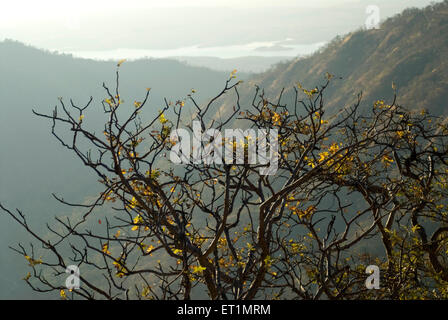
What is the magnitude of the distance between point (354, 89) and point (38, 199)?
75.4 meters

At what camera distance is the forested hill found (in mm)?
72688

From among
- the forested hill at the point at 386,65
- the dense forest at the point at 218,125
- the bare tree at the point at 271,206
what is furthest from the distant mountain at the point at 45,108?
the bare tree at the point at 271,206

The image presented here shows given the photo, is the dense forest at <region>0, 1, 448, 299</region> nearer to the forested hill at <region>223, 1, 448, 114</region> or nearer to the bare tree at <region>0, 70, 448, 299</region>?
the bare tree at <region>0, 70, 448, 299</region>

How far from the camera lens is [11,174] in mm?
128625

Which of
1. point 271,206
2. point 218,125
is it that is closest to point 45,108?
point 218,125

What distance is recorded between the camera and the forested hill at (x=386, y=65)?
7269 centimetres

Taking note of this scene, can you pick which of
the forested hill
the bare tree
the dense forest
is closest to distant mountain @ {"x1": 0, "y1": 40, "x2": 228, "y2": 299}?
the dense forest

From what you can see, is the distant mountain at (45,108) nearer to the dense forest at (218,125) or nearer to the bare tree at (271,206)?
the dense forest at (218,125)

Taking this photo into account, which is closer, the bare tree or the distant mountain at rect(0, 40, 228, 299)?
the bare tree

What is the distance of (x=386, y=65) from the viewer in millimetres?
87875

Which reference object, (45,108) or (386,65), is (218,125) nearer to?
(386,65)

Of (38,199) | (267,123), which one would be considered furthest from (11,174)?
(267,123)
